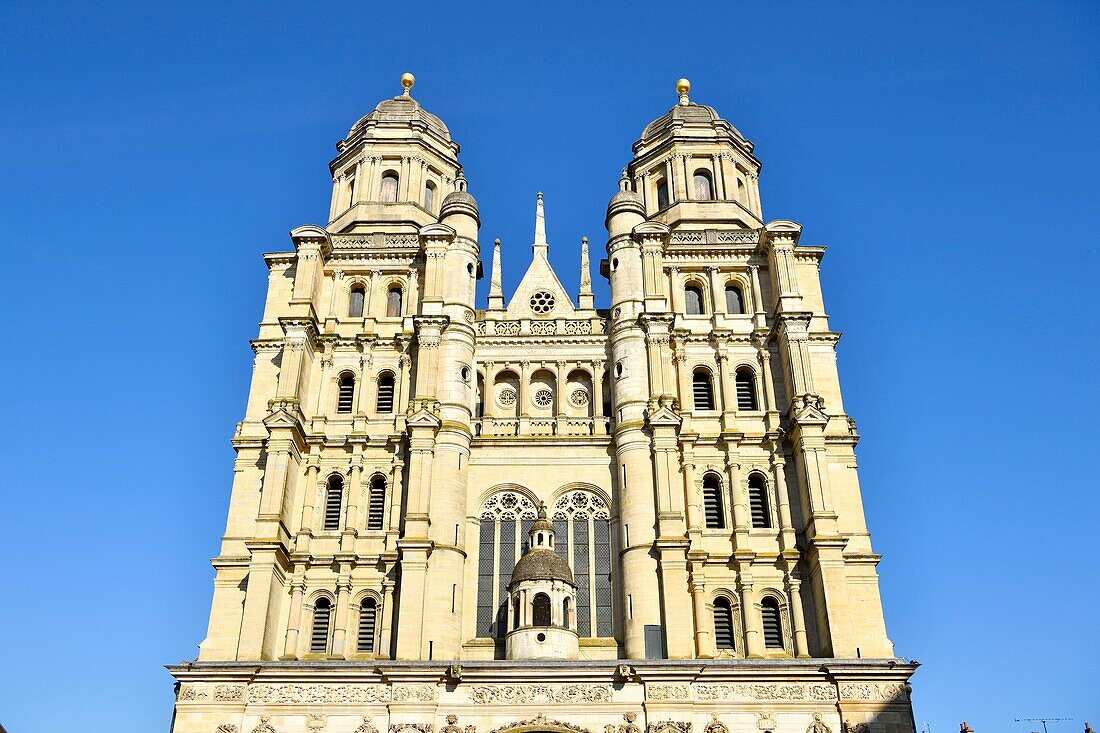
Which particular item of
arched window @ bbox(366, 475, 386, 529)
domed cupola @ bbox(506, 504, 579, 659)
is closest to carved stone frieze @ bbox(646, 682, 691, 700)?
domed cupola @ bbox(506, 504, 579, 659)

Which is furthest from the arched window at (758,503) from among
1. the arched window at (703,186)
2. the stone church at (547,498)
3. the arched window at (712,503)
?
the arched window at (703,186)

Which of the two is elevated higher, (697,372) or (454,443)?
(697,372)

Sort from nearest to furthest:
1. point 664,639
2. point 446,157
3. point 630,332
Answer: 1. point 664,639
2. point 630,332
3. point 446,157

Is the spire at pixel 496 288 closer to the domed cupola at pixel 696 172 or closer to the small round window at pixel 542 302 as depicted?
the small round window at pixel 542 302

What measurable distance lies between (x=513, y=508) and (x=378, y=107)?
19769mm

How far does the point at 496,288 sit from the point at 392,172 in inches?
257

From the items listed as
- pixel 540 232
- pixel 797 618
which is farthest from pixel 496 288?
pixel 797 618

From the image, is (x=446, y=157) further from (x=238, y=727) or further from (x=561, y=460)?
(x=238, y=727)

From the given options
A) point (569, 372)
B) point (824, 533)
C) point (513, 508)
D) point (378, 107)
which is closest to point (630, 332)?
point (569, 372)

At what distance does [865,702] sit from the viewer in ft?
87.4

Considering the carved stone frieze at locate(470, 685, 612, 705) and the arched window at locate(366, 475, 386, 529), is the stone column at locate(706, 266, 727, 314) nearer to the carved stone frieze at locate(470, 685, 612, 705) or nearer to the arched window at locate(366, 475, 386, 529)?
the arched window at locate(366, 475, 386, 529)

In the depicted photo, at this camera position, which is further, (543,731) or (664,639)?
(664,639)

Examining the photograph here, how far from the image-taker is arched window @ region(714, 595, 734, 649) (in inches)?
1158

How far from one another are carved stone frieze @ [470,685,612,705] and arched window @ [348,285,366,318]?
14805mm
